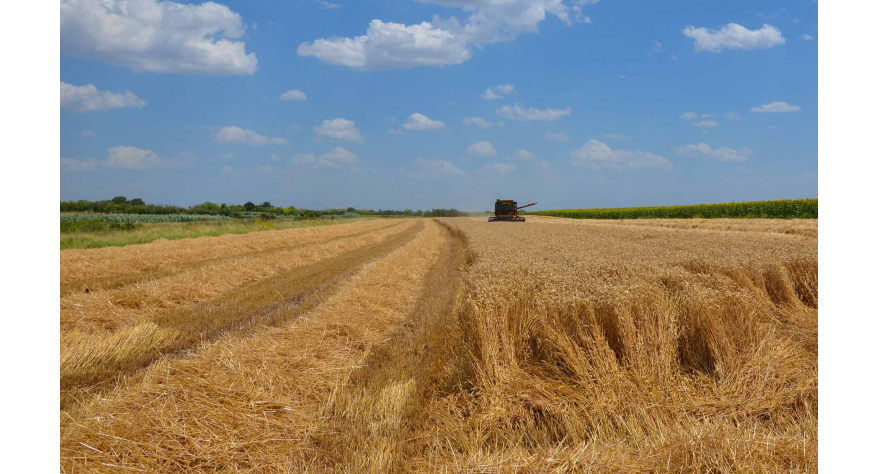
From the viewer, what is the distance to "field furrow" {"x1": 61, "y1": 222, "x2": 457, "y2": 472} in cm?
386

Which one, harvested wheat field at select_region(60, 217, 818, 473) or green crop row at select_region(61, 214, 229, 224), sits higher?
green crop row at select_region(61, 214, 229, 224)

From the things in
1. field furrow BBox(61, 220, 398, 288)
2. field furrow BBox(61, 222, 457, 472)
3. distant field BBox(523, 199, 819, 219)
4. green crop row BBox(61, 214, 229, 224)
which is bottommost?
field furrow BBox(61, 222, 457, 472)

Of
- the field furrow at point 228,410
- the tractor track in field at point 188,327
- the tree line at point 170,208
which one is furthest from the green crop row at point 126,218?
the field furrow at point 228,410

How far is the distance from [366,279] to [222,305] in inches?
131

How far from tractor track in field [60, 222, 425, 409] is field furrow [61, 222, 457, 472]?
0.71 m

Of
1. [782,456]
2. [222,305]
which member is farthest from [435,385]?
[222,305]

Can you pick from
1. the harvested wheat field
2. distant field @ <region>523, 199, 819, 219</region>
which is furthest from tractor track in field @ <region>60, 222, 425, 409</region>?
distant field @ <region>523, 199, 819, 219</region>

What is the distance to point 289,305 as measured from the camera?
9.66 meters

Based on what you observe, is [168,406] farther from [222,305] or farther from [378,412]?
[222,305]

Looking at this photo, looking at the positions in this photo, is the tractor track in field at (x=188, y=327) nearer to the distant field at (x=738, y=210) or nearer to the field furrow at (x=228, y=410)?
the field furrow at (x=228, y=410)

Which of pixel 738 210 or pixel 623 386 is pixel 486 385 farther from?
pixel 738 210

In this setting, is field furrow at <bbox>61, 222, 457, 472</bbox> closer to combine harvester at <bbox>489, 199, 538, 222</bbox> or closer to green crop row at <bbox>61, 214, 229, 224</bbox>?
green crop row at <bbox>61, 214, 229, 224</bbox>

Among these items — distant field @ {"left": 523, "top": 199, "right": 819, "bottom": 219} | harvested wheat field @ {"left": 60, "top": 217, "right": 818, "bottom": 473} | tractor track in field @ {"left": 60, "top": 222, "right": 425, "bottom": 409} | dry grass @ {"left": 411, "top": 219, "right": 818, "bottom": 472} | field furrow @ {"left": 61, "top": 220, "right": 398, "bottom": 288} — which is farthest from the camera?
distant field @ {"left": 523, "top": 199, "right": 819, "bottom": 219}

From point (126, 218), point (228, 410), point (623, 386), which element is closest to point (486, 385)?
point (623, 386)
